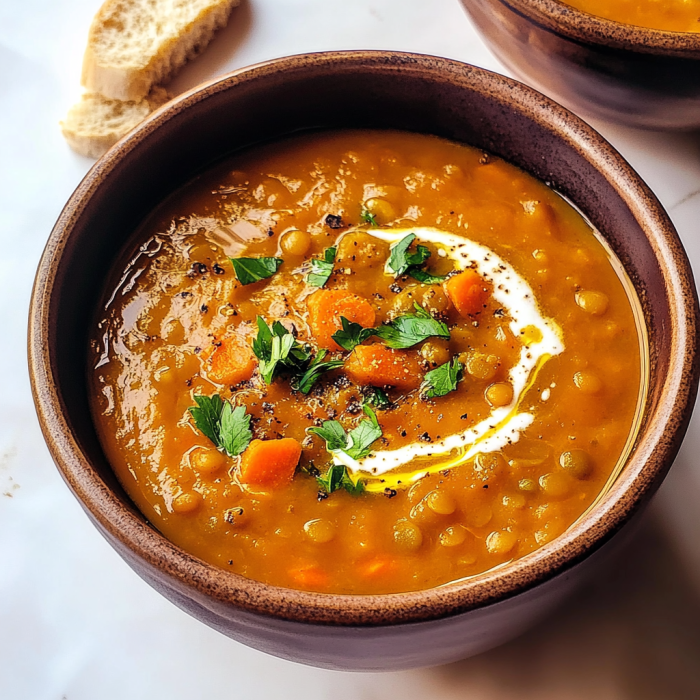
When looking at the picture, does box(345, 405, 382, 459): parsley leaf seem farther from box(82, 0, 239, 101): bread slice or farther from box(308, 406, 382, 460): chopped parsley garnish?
box(82, 0, 239, 101): bread slice

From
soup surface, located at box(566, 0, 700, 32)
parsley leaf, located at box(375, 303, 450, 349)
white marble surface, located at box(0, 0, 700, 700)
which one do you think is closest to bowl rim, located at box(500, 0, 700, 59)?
soup surface, located at box(566, 0, 700, 32)

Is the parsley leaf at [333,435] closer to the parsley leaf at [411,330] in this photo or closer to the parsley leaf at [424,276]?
the parsley leaf at [411,330]

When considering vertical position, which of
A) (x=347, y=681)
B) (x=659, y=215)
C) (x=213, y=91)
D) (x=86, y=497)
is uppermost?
(x=213, y=91)

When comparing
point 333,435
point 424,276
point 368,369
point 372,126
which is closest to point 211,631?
point 333,435

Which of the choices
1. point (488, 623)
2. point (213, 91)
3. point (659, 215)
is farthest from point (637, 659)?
point (213, 91)

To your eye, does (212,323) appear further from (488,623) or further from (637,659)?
(637,659)

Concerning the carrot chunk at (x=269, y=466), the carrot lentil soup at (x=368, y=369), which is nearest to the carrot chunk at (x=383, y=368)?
the carrot lentil soup at (x=368, y=369)
